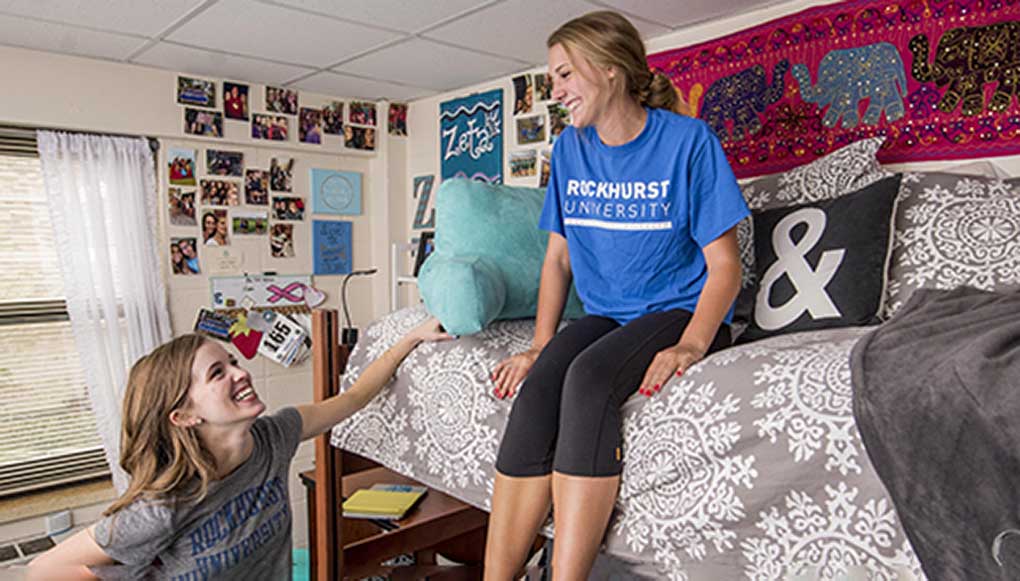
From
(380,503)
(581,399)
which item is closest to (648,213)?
(581,399)

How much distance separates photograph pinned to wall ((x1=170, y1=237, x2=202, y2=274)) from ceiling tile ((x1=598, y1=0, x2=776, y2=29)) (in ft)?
6.88

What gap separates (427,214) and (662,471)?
8.78ft

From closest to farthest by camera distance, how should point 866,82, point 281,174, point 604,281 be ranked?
point 604,281 < point 866,82 < point 281,174

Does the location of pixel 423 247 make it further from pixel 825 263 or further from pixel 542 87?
pixel 825 263

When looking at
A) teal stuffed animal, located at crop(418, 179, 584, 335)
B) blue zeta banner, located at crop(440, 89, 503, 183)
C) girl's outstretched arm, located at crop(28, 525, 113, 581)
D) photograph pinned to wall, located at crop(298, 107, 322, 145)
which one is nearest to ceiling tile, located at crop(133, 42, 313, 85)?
photograph pinned to wall, located at crop(298, 107, 322, 145)

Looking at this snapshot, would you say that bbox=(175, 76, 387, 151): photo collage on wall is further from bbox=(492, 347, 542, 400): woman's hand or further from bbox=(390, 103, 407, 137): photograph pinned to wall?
bbox=(492, 347, 542, 400): woman's hand

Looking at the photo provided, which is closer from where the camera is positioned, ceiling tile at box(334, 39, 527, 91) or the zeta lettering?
ceiling tile at box(334, 39, 527, 91)

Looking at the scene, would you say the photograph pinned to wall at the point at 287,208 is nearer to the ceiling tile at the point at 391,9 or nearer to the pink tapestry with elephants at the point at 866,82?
the ceiling tile at the point at 391,9

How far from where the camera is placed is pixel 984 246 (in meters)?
1.34

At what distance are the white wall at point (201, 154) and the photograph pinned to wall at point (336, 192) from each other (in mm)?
36

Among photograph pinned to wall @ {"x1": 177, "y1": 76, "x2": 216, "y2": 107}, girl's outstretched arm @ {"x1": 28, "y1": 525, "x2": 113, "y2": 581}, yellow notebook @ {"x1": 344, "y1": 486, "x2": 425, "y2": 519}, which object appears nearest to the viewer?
girl's outstretched arm @ {"x1": 28, "y1": 525, "x2": 113, "y2": 581}

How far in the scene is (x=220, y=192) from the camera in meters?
3.19

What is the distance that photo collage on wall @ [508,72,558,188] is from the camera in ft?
9.41

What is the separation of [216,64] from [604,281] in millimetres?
2219
